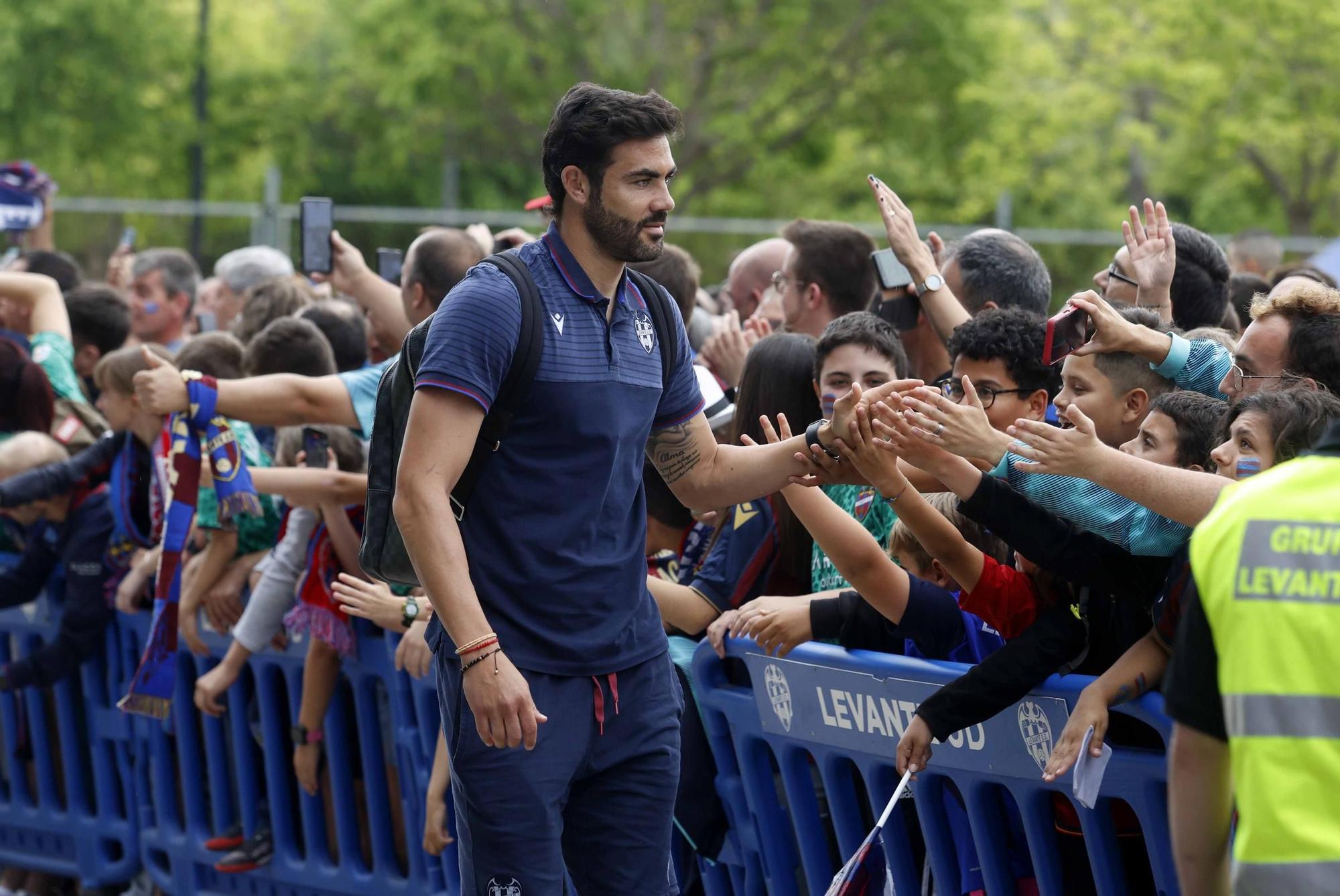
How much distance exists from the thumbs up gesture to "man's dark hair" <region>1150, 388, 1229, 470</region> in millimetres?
2821

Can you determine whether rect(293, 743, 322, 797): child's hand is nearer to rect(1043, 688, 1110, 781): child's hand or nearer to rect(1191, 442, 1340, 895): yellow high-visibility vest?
rect(1043, 688, 1110, 781): child's hand

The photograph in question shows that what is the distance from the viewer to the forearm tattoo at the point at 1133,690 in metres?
3.35

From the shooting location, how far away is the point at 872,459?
3.77 meters

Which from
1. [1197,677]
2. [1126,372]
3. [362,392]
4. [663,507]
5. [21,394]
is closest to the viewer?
[1197,677]

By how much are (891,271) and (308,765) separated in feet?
8.31

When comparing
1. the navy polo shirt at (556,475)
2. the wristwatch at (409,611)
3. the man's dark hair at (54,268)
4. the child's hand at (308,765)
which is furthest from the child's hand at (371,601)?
the man's dark hair at (54,268)

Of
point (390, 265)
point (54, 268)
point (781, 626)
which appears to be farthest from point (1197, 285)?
point (54, 268)

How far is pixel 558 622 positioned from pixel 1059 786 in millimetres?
1091

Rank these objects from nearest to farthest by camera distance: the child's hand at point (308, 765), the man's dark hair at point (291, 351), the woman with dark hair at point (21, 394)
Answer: the child's hand at point (308, 765) < the man's dark hair at point (291, 351) < the woman with dark hair at point (21, 394)

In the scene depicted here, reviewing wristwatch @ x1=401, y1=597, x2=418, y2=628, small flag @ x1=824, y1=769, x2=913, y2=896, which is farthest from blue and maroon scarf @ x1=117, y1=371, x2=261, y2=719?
small flag @ x1=824, y1=769, x2=913, y2=896

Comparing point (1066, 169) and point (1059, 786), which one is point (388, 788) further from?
point (1066, 169)

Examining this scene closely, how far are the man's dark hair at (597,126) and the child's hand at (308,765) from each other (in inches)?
107

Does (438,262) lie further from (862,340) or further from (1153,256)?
(1153,256)

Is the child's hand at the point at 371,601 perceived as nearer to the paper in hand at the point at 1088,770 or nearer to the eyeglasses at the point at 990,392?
the eyeglasses at the point at 990,392
